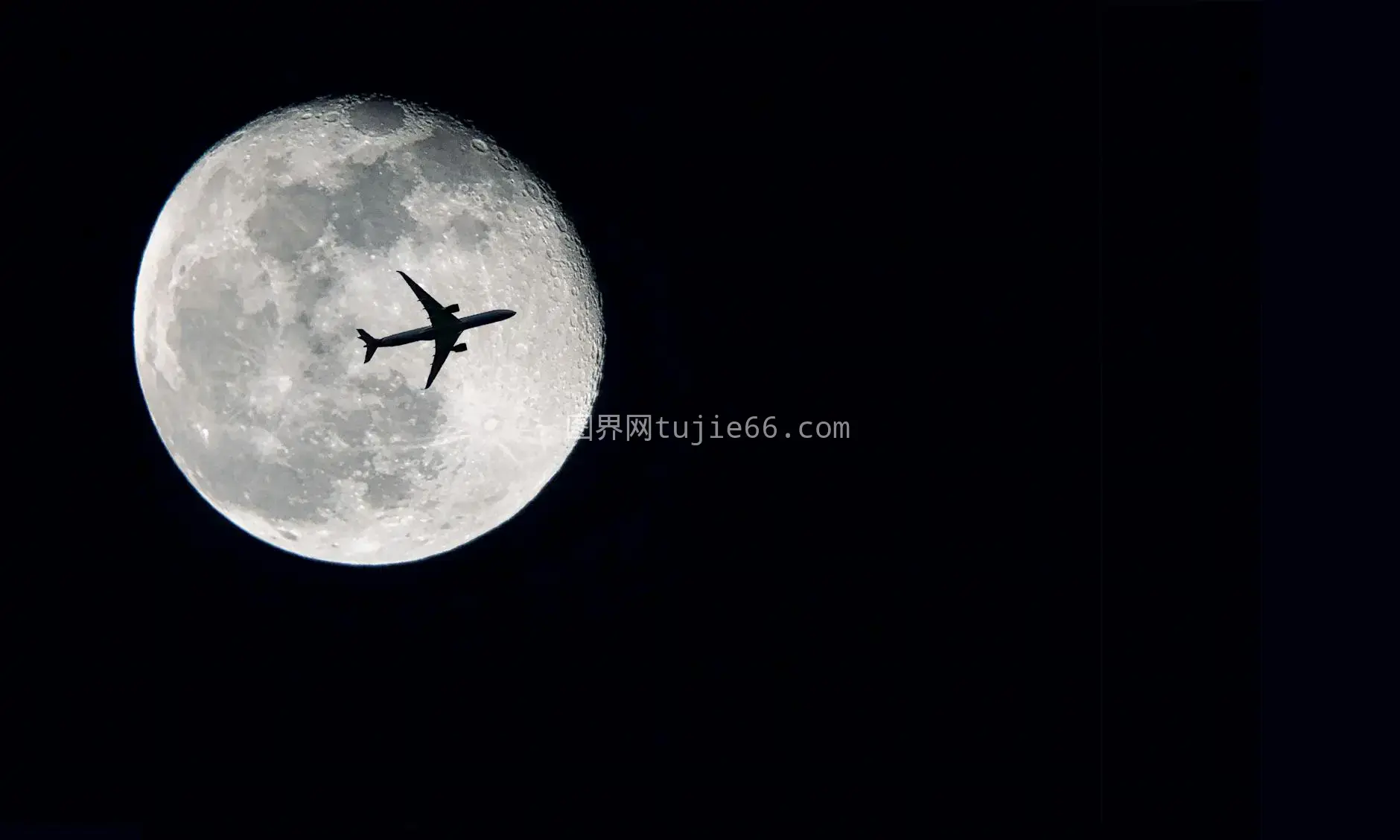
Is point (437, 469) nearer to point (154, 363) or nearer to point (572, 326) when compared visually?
point (572, 326)

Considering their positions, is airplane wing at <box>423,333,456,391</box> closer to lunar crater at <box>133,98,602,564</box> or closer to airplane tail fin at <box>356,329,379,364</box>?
lunar crater at <box>133,98,602,564</box>

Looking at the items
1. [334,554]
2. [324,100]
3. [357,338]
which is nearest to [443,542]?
[334,554]

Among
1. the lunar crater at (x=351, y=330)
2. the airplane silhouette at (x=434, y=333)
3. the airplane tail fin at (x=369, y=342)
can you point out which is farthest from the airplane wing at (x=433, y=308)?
the airplane tail fin at (x=369, y=342)

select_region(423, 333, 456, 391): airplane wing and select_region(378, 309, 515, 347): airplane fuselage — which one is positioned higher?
select_region(378, 309, 515, 347): airplane fuselage

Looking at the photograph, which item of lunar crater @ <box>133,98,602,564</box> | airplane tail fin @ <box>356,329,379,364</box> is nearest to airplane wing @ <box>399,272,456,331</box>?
lunar crater @ <box>133,98,602,564</box>

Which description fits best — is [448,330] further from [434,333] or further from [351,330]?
[351,330]

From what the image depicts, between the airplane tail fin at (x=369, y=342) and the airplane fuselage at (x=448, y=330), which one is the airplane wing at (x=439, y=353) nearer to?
the airplane fuselage at (x=448, y=330)
